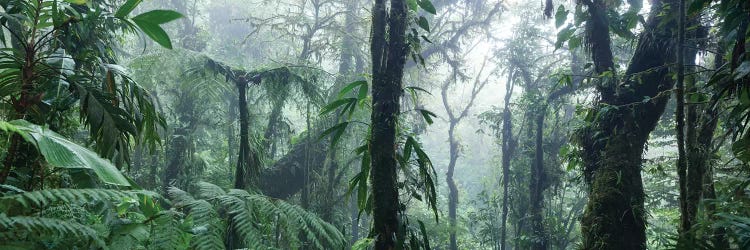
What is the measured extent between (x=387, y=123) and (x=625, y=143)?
2895mm

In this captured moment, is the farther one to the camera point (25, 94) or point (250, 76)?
point (250, 76)

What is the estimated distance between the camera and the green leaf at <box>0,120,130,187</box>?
1207 mm

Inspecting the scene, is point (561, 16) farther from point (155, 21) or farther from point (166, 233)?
point (166, 233)

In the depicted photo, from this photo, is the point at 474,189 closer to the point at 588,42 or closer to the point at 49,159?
the point at 588,42

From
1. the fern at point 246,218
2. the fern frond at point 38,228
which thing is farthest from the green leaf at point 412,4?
the fern frond at point 38,228

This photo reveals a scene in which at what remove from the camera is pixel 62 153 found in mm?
1253

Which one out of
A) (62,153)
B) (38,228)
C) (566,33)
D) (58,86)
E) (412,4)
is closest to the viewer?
(62,153)

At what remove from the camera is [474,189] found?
29938 mm

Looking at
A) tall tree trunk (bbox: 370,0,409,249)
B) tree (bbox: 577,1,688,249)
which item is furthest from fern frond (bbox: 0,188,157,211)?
tree (bbox: 577,1,688,249)

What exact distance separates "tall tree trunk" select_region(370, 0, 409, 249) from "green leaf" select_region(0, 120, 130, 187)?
124 centimetres

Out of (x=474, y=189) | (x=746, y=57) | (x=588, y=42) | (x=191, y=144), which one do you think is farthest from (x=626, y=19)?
(x=474, y=189)

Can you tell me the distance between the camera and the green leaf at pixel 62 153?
121 cm

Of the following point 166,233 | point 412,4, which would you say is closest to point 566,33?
point 412,4

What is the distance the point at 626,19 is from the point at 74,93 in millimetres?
4629
